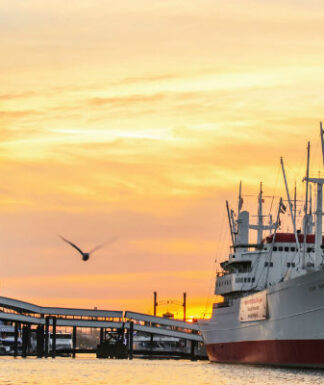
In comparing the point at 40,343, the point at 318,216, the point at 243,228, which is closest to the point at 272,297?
the point at 318,216

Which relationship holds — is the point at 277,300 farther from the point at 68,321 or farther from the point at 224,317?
the point at 68,321

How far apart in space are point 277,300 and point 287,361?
6.83m

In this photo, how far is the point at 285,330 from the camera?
115m

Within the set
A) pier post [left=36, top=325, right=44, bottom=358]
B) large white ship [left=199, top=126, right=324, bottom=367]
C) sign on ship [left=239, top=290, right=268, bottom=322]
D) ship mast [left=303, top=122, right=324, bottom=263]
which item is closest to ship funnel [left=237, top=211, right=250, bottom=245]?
large white ship [left=199, top=126, right=324, bottom=367]

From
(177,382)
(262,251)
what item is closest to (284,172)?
(262,251)

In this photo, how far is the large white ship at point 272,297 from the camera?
10769 centimetres

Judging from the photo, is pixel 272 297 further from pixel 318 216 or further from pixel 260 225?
pixel 260 225

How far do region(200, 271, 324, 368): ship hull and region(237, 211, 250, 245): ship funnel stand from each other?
1052 centimetres

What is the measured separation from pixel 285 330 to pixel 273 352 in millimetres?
5665

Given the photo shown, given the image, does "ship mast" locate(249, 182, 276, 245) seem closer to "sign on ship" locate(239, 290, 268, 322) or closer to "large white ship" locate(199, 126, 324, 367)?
"large white ship" locate(199, 126, 324, 367)

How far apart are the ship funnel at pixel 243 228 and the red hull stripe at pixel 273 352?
14.1 m

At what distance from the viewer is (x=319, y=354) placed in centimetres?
10494

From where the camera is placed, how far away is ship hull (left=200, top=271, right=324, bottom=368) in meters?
106

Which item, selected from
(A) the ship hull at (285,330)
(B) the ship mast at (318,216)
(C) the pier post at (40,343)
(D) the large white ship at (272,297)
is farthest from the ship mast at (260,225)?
(C) the pier post at (40,343)
